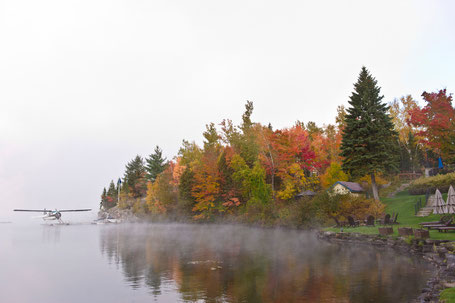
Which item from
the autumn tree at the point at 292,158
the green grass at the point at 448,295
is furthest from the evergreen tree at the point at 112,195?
the green grass at the point at 448,295

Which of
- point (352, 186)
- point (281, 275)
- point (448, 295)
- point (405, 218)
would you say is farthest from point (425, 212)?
point (448, 295)

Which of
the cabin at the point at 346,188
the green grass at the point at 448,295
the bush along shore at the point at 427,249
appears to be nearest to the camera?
the green grass at the point at 448,295

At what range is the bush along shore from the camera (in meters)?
10.4

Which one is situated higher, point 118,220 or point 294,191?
point 294,191

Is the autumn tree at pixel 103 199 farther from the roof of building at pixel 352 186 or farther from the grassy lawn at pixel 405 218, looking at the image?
the grassy lawn at pixel 405 218

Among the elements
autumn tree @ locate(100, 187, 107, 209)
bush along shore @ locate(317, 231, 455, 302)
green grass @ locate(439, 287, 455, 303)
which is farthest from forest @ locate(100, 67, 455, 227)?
autumn tree @ locate(100, 187, 107, 209)

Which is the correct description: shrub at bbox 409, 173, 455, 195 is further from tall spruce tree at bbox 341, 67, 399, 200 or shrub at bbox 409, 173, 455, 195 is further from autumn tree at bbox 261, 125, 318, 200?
autumn tree at bbox 261, 125, 318, 200

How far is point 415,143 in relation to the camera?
59281 mm

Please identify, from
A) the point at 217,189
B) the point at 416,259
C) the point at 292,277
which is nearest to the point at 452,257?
the point at 416,259

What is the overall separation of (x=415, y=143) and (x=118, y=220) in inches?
2984

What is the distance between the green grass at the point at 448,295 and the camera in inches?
335

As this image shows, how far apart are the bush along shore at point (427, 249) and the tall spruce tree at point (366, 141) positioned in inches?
428

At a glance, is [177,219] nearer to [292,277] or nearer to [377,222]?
[377,222]

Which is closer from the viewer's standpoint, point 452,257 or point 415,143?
point 452,257
